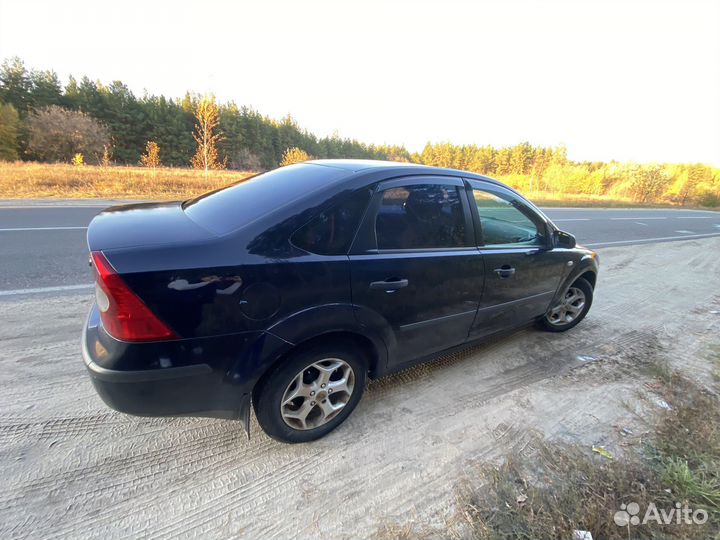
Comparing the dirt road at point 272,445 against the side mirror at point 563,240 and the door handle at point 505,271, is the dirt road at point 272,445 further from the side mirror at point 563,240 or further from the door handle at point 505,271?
the side mirror at point 563,240

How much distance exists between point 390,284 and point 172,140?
51.2 meters

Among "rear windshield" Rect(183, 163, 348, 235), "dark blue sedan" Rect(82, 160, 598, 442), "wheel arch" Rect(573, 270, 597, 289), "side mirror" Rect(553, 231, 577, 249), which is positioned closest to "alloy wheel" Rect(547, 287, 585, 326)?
"wheel arch" Rect(573, 270, 597, 289)

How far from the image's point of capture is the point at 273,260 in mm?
1668

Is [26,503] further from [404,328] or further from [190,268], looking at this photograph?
[404,328]

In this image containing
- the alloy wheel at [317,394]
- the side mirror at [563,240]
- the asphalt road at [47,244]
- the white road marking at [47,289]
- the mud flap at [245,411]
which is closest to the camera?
Answer: the mud flap at [245,411]

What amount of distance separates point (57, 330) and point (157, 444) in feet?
6.26

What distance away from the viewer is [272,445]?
2.06 m

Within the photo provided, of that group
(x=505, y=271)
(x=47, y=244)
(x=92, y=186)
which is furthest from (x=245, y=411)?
(x=92, y=186)

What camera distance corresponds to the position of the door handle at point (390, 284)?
6.52ft

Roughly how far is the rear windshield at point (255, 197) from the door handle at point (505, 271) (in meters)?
1.44

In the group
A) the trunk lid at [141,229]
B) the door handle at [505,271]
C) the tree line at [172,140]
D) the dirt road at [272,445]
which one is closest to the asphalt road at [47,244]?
the dirt road at [272,445]

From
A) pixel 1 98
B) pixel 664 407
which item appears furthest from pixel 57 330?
pixel 1 98

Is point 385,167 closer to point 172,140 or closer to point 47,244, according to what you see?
point 47,244

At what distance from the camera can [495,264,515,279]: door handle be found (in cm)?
263
